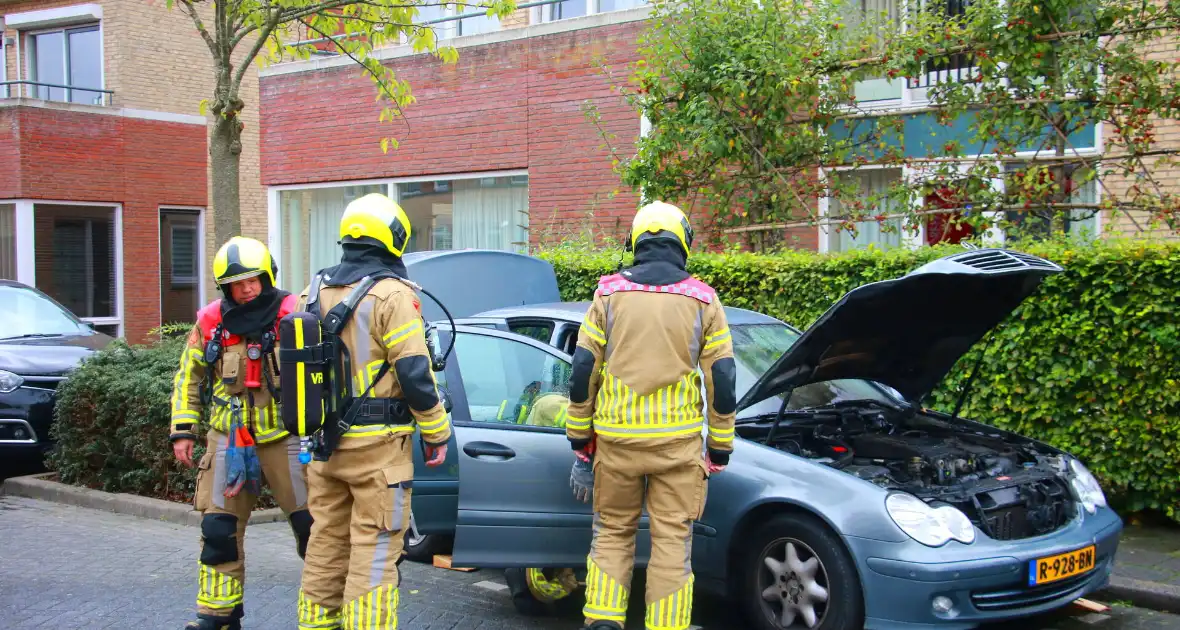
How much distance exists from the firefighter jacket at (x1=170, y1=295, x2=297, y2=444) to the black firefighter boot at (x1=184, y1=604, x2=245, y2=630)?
803mm

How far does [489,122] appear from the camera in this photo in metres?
14.4

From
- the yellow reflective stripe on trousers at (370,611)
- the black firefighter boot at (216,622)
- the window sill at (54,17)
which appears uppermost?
the window sill at (54,17)

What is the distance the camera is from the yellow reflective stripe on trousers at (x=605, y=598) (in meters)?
4.85

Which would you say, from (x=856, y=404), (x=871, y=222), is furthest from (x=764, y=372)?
(x=871, y=222)

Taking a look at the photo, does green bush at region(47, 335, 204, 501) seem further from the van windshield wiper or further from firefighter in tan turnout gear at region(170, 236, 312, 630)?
the van windshield wiper

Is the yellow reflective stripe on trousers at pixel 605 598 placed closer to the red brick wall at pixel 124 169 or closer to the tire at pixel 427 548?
the tire at pixel 427 548

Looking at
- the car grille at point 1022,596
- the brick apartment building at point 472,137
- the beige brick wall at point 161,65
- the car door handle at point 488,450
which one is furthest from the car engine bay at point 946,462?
the beige brick wall at point 161,65

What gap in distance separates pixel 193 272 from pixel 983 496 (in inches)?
764

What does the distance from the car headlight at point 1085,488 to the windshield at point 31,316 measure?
9.33 meters

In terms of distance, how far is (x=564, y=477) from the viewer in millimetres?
5441

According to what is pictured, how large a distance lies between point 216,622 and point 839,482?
9.45 feet

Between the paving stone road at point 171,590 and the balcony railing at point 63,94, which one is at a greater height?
the balcony railing at point 63,94

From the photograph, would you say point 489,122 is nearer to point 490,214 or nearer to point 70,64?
point 490,214

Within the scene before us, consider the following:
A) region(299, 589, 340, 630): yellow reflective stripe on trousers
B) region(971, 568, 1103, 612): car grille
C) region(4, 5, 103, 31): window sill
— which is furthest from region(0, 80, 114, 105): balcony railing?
region(971, 568, 1103, 612): car grille
